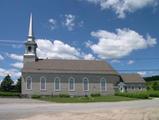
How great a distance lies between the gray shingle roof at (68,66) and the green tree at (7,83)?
22.2 meters

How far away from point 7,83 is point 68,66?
1055 inches

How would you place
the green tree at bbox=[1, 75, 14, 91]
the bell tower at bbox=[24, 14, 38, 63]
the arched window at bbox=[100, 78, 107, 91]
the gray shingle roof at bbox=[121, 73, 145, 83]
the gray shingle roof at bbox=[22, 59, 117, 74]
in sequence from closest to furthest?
the gray shingle roof at bbox=[22, 59, 117, 74] < the arched window at bbox=[100, 78, 107, 91] < the bell tower at bbox=[24, 14, 38, 63] < the gray shingle roof at bbox=[121, 73, 145, 83] < the green tree at bbox=[1, 75, 14, 91]

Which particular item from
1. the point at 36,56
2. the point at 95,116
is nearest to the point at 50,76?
the point at 36,56

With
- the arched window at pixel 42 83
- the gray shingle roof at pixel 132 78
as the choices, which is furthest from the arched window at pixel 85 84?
the gray shingle roof at pixel 132 78

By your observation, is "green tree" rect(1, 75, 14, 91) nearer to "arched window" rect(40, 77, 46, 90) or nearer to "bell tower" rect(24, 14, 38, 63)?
"bell tower" rect(24, 14, 38, 63)

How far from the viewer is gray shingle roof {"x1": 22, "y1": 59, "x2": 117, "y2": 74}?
226 feet

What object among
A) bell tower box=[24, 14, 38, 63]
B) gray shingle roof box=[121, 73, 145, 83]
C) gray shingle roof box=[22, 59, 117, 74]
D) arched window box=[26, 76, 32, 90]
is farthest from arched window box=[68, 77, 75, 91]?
gray shingle roof box=[121, 73, 145, 83]

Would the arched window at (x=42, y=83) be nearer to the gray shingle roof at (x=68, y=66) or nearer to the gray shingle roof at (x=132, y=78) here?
the gray shingle roof at (x=68, y=66)

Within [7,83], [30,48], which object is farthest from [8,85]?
[30,48]

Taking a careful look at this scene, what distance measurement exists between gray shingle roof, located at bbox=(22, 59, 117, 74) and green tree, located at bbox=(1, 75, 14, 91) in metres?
22.2

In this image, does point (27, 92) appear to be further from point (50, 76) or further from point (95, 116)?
point (95, 116)

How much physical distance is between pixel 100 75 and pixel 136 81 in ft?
65.5

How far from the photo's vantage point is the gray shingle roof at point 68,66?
68.9m

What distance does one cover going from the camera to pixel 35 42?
2901 inches
